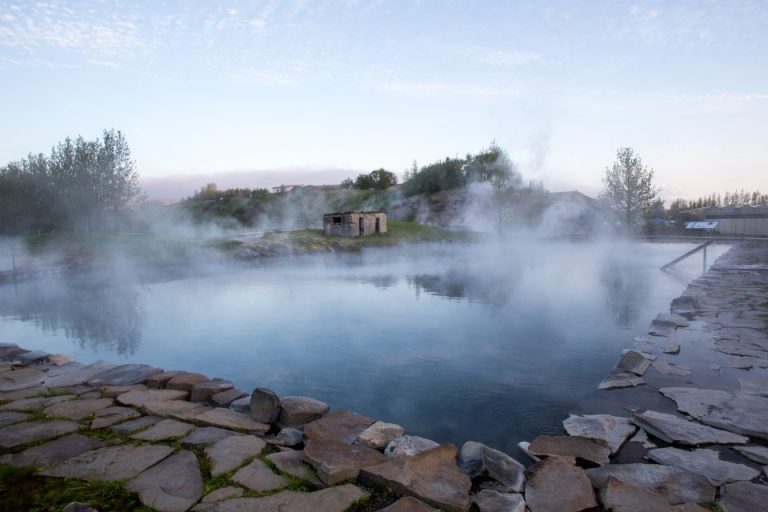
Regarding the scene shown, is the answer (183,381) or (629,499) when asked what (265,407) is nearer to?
(183,381)

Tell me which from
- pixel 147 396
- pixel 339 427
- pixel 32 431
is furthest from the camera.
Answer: pixel 147 396

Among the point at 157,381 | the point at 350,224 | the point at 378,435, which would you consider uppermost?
the point at 350,224

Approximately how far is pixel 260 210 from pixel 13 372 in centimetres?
5918

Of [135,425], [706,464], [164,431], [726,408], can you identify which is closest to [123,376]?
[135,425]

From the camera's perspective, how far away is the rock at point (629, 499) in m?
2.63

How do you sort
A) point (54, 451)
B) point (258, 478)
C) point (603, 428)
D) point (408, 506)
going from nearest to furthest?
point (408, 506) → point (258, 478) → point (54, 451) → point (603, 428)

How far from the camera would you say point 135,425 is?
3754 mm

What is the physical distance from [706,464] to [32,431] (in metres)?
4.98

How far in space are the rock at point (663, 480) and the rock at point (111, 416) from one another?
3640mm

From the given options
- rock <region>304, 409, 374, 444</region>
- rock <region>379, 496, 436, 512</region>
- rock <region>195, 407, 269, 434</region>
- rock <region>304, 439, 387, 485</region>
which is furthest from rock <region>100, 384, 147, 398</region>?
rock <region>379, 496, 436, 512</region>

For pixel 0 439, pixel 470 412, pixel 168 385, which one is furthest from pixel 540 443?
pixel 0 439

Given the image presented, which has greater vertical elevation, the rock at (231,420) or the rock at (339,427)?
the rock at (231,420)

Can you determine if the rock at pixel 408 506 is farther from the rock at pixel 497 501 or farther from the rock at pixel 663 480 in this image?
the rock at pixel 663 480

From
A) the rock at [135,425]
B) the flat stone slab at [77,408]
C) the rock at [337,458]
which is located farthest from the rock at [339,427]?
the flat stone slab at [77,408]
